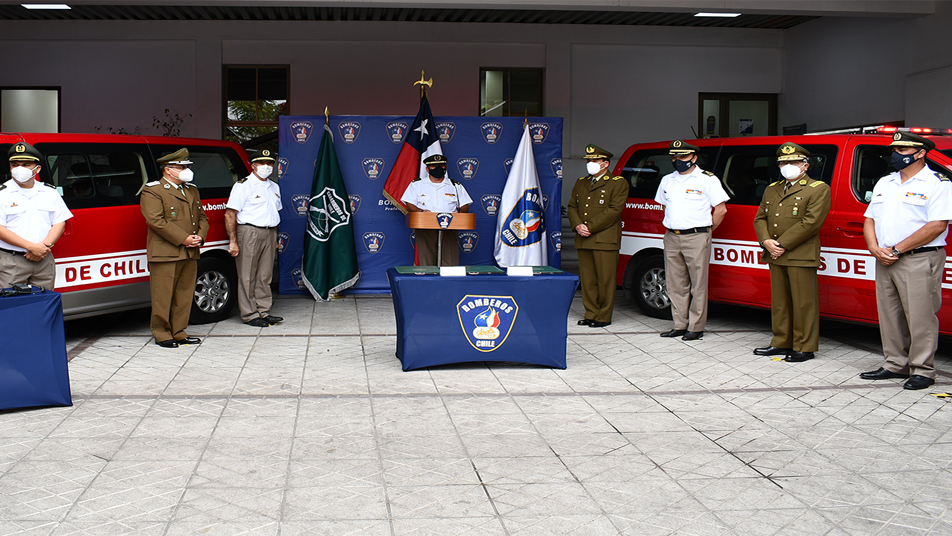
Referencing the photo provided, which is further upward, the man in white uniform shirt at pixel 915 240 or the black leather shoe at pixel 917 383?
the man in white uniform shirt at pixel 915 240

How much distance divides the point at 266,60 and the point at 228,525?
39.5 feet

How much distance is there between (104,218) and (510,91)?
904 cm

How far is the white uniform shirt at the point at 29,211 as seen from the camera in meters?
5.86

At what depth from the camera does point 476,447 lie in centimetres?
439

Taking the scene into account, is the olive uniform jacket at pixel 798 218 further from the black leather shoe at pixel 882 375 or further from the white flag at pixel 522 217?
the white flag at pixel 522 217

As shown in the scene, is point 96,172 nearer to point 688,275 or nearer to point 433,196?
point 433,196

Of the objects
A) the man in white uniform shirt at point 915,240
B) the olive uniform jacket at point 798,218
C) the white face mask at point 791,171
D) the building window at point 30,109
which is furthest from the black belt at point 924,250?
the building window at point 30,109

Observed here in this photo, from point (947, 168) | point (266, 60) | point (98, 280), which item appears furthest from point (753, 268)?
point (266, 60)

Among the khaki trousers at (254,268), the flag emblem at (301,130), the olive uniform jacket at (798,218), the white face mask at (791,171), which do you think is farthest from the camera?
the flag emblem at (301,130)

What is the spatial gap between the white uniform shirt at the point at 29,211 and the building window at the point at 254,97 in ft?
27.7

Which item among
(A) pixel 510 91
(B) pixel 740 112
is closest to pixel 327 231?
(A) pixel 510 91

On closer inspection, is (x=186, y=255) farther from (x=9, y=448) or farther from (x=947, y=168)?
(x=947, y=168)

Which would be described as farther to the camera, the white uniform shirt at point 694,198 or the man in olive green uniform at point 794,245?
the white uniform shirt at point 694,198

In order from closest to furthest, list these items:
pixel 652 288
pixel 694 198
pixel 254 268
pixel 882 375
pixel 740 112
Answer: pixel 882 375 → pixel 694 198 → pixel 254 268 → pixel 652 288 → pixel 740 112
